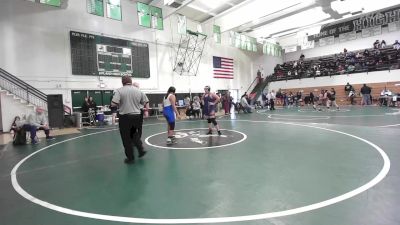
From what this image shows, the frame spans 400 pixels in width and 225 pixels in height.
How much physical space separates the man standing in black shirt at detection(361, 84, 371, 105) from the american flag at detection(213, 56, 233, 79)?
12195mm

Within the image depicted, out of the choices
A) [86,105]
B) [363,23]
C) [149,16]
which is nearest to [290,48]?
[363,23]

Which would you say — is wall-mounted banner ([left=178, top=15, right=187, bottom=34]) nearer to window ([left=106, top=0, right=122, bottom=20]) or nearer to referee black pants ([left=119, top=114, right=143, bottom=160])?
window ([left=106, top=0, right=122, bottom=20])

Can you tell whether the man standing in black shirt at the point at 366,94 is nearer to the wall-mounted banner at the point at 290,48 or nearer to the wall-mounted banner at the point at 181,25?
the wall-mounted banner at the point at 290,48

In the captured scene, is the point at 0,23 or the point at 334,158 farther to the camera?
the point at 0,23

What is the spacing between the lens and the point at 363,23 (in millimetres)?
27438

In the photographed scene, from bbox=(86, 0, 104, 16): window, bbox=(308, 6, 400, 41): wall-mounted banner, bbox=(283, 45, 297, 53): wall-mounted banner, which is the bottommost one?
bbox=(86, 0, 104, 16): window

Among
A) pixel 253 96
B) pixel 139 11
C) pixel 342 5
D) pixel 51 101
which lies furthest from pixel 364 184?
→ pixel 253 96

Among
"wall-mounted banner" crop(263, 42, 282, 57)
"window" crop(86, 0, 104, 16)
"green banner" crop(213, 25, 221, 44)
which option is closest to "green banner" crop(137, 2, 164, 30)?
"window" crop(86, 0, 104, 16)

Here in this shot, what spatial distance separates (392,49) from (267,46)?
38.6 ft

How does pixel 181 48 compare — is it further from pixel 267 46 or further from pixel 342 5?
pixel 342 5

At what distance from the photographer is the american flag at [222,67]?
25677 mm

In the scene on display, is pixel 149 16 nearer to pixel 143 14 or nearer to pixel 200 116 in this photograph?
pixel 143 14

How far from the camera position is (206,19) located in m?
23.9

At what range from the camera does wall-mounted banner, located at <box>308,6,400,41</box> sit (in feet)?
83.3
